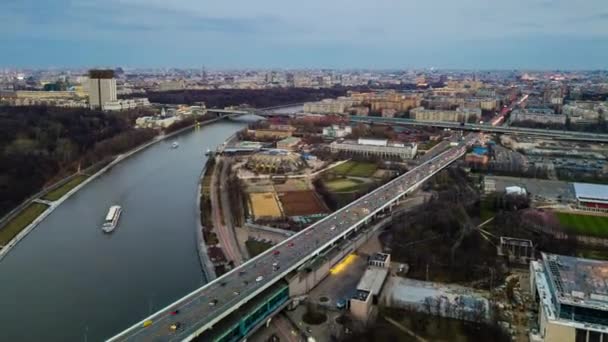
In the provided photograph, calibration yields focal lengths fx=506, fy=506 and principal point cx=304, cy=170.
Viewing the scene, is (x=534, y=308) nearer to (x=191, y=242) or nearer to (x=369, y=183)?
(x=191, y=242)

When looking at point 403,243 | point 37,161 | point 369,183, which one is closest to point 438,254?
point 403,243

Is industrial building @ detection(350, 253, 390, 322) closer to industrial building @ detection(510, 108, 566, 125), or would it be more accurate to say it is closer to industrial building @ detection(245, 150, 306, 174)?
industrial building @ detection(245, 150, 306, 174)

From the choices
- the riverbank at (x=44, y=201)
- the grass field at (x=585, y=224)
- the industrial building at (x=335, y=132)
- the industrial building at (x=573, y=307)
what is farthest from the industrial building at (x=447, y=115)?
the industrial building at (x=573, y=307)

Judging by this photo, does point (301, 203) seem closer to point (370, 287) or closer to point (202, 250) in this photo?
point (202, 250)

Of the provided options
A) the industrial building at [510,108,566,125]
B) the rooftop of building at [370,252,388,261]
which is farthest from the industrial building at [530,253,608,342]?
the industrial building at [510,108,566,125]

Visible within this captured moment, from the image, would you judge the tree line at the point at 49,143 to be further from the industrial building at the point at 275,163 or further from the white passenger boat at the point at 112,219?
the industrial building at the point at 275,163

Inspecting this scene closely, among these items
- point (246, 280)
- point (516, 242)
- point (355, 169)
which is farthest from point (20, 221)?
point (516, 242)

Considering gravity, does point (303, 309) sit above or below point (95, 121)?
below
